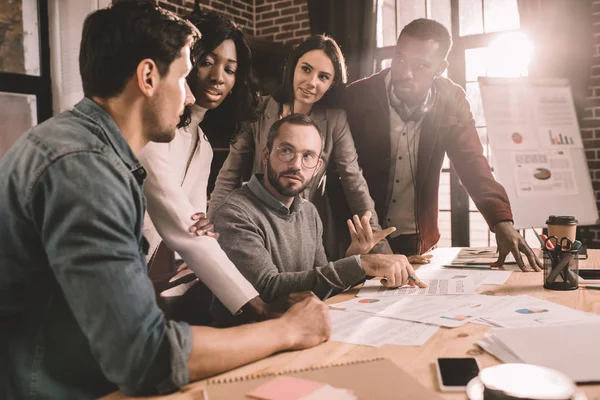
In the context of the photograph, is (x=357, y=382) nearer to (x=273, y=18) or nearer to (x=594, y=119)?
(x=594, y=119)

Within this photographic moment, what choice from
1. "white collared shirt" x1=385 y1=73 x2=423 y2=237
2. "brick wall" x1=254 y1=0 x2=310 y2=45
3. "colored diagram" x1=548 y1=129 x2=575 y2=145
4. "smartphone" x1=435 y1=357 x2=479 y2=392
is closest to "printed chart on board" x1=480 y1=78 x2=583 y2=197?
"colored diagram" x1=548 y1=129 x2=575 y2=145

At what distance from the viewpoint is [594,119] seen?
3.51 m

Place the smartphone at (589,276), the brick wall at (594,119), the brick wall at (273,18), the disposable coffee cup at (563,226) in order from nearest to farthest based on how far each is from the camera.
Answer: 1. the smartphone at (589,276)
2. the disposable coffee cup at (563,226)
3. the brick wall at (594,119)
4. the brick wall at (273,18)

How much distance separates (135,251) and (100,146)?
176mm

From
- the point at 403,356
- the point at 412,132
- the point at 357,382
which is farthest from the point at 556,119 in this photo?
the point at 357,382

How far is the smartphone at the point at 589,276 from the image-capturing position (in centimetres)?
167

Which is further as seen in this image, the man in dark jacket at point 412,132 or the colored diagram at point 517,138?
the colored diagram at point 517,138

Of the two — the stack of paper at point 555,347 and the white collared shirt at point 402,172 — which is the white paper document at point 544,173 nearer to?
the white collared shirt at point 402,172

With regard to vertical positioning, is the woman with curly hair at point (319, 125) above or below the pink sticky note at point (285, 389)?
above

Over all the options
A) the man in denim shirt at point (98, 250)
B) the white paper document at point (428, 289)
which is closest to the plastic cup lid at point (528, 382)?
the man in denim shirt at point (98, 250)

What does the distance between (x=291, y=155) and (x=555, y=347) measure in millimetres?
1205

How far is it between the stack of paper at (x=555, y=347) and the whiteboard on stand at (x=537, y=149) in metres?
2.48

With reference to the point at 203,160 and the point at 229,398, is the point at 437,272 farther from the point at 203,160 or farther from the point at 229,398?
the point at 229,398

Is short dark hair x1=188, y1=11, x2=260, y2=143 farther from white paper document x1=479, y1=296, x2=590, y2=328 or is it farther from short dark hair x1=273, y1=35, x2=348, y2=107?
white paper document x1=479, y1=296, x2=590, y2=328
